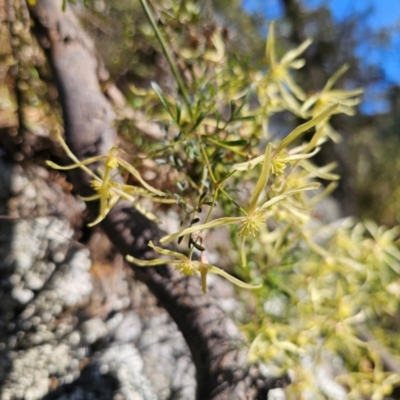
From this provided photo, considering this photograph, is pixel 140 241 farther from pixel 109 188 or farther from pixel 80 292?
pixel 80 292

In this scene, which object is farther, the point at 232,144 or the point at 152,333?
the point at 152,333

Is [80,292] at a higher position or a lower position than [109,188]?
lower

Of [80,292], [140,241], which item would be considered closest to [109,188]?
[140,241]

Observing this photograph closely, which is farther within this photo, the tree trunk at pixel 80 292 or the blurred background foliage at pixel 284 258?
the blurred background foliage at pixel 284 258

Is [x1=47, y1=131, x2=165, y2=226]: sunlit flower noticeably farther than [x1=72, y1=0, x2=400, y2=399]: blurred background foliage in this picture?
No

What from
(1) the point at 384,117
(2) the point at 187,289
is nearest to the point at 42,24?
(2) the point at 187,289

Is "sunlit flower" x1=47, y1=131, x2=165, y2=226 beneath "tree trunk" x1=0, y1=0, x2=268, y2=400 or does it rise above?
above

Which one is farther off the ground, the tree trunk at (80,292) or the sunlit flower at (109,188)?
the sunlit flower at (109,188)

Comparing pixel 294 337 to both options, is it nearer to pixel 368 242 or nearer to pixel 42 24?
pixel 368 242
